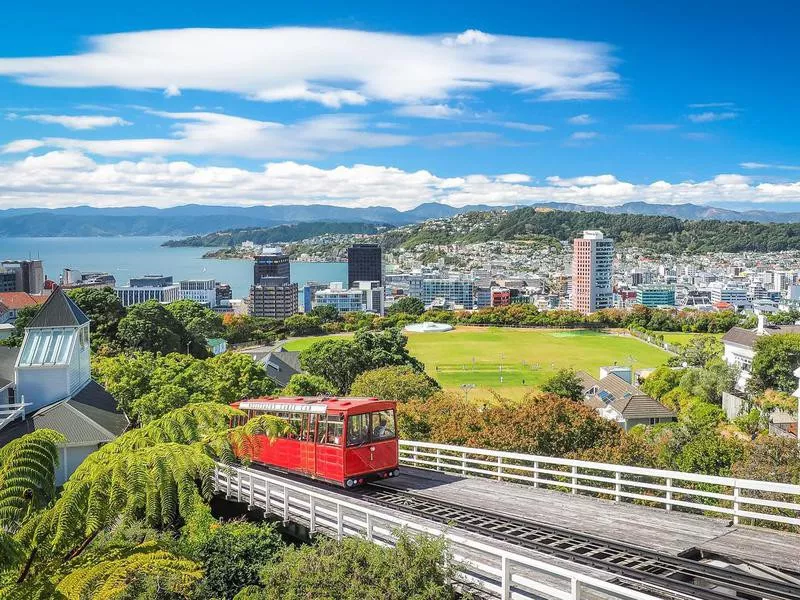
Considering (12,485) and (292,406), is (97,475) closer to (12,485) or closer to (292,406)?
(12,485)

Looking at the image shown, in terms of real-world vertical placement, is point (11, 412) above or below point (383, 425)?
below

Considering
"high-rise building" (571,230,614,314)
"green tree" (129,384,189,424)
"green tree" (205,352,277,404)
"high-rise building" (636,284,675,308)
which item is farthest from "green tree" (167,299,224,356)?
"high-rise building" (636,284,675,308)

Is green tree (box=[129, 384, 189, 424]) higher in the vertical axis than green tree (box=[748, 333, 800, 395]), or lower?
higher

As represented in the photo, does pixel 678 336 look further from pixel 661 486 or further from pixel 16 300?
pixel 661 486

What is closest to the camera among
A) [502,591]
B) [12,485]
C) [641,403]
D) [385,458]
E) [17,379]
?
[12,485]

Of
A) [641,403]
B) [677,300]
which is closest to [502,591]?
[641,403]

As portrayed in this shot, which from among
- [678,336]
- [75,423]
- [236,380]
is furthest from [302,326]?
[75,423]

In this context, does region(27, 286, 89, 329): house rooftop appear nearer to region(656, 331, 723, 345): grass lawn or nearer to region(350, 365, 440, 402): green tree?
region(350, 365, 440, 402): green tree
